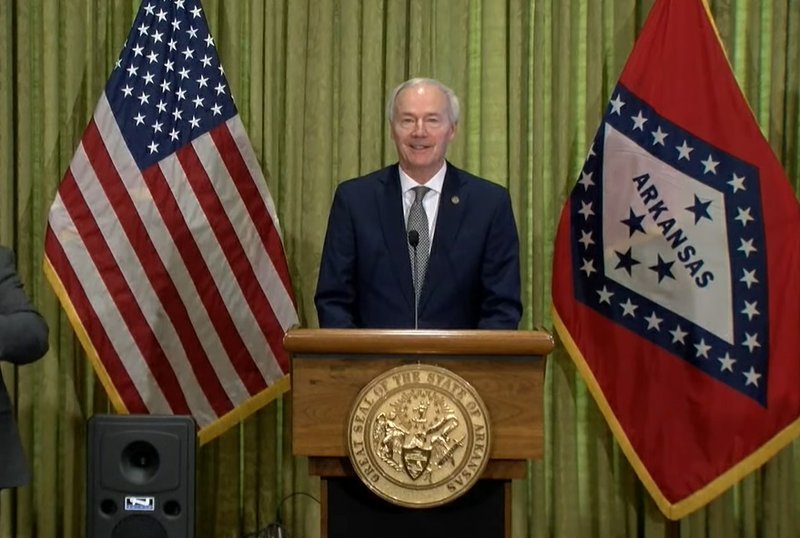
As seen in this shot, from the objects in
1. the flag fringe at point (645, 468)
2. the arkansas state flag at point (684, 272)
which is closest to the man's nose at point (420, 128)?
the arkansas state flag at point (684, 272)

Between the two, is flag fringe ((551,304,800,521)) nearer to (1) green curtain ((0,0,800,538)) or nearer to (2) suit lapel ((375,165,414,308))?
(1) green curtain ((0,0,800,538))

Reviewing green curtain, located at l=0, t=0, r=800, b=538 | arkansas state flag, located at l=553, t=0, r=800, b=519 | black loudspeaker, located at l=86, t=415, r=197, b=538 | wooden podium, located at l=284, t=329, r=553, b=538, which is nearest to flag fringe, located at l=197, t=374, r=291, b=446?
green curtain, located at l=0, t=0, r=800, b=538

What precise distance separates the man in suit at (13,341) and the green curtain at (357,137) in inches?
48.8

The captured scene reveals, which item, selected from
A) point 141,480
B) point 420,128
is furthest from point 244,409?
point 420,128

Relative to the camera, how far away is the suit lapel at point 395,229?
2.53 meters

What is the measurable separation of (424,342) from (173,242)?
5.32 ft

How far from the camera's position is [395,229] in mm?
2564

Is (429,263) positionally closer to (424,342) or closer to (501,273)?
(501,273)

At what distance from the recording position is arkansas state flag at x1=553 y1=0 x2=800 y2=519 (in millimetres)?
3160

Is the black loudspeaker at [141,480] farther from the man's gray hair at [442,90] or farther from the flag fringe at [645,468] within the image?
the flag fringe at [645,468]

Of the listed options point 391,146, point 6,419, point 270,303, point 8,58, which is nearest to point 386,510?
point 6,419

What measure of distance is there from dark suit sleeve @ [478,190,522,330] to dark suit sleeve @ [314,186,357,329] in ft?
1.20

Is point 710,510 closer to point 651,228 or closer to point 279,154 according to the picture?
point 651,228

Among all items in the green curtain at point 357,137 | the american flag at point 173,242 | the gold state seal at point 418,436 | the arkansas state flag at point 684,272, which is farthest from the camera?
the green curtain at point 357,137
